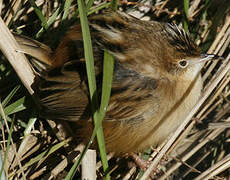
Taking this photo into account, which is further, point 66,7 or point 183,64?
point 66,7

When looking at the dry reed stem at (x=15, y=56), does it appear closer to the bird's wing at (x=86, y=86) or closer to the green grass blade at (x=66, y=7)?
the bird's wing at (x=86, y=86)

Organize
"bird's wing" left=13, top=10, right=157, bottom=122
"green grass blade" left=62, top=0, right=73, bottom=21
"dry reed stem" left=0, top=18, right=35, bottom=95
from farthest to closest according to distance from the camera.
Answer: "green grass blade" left=62, top=0, right=73, bottom=21
"bird's wing" left=13, top=10, right=157, bottom=122
"dry reed stem" left=0, top=18, right=35, bottom=95

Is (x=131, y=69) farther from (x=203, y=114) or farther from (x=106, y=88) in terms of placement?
(x=203, y=114)

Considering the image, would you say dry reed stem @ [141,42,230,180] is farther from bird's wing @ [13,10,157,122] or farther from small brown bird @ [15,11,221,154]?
bird's wing @ [13,10,157,122]

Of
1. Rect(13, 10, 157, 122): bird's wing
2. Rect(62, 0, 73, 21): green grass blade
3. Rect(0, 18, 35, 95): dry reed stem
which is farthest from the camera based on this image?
Rect(62, 0, 73, 21): green grass blade

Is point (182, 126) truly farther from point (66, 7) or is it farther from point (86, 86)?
point (66, 7)

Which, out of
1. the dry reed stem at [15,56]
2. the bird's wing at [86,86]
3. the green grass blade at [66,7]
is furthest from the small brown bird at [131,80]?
the green grass blade at [66,7]

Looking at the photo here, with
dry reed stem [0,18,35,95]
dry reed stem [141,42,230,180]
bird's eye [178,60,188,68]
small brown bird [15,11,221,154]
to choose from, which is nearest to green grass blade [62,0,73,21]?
small brown bird [15,11,221,154]

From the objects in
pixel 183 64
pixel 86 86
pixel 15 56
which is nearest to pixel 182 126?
pixel 183 64

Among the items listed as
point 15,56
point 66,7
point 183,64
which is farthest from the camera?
point 66,7
